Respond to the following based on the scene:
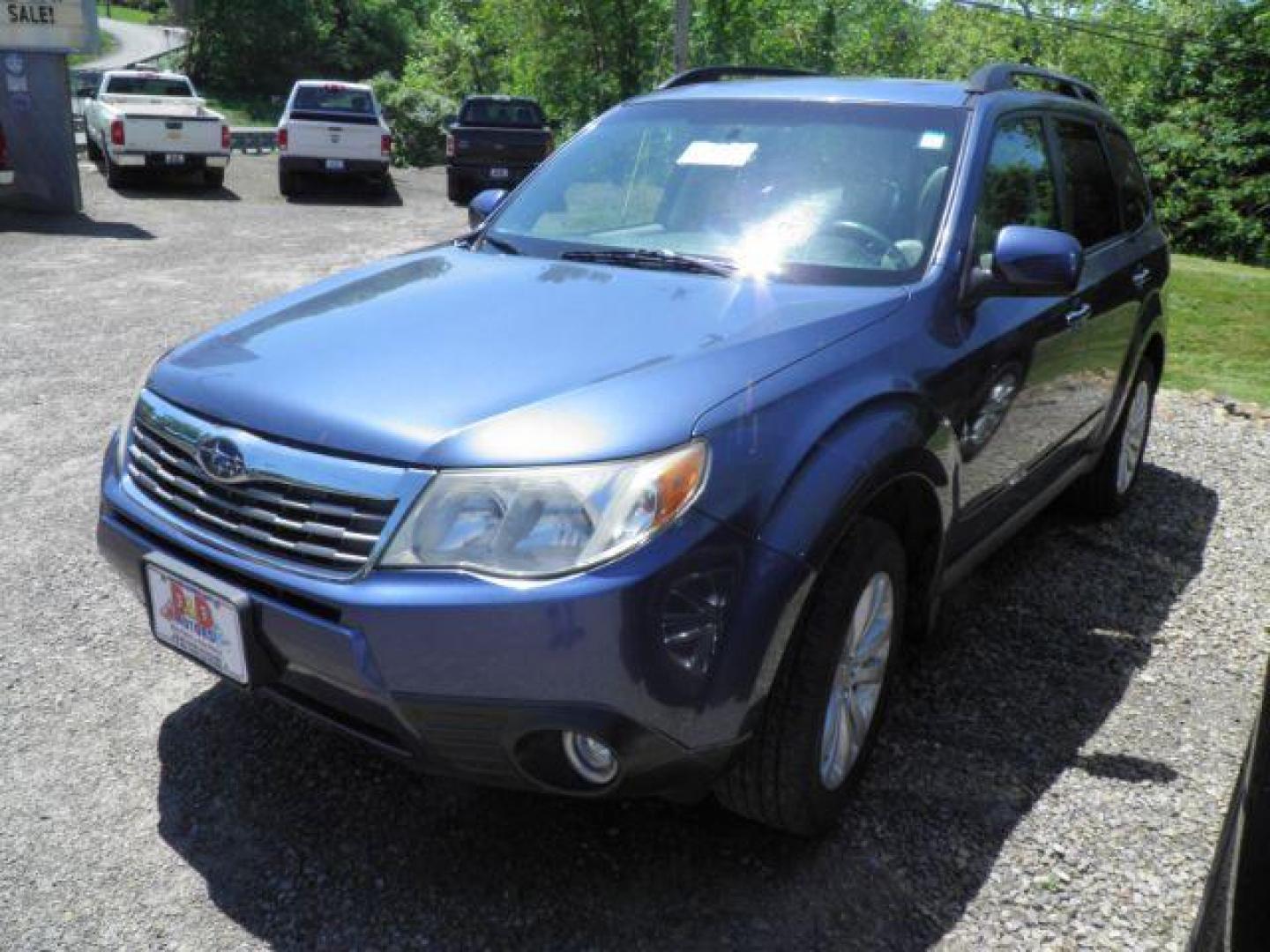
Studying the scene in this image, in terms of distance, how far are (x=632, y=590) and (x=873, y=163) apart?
1.82 meters

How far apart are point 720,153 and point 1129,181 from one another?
7.42 ft

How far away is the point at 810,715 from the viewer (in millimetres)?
2516

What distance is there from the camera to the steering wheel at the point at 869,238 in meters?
3.21

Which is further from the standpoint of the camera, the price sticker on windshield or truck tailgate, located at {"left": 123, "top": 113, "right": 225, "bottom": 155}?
truck tailgate, located at {"left": 123, "top": 113, "right": 225, "bottom": 155}

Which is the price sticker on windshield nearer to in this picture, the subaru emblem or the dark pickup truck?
the subaru emblem

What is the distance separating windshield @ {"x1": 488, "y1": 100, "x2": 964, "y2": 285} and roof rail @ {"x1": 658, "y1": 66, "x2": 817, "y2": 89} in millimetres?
513

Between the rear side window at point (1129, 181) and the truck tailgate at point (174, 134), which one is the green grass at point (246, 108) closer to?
the truck tailgate at point (174, 134)

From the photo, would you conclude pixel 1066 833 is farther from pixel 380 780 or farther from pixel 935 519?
pixel 380 780

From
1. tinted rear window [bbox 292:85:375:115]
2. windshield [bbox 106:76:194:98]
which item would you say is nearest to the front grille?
tinted rear window [bbox 292:85:375:115]

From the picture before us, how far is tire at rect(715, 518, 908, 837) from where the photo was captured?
8.21 feet

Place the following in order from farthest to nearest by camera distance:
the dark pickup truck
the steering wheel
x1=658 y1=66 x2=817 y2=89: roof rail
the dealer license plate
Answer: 1. the dark pickup truck
2. x1=658 y1=66 x2=817 y2=89: roof rail
3. the steering wheel
4. the dealer license plate

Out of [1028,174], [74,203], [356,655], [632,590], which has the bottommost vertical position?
[74,203]

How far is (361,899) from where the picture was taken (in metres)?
2.62

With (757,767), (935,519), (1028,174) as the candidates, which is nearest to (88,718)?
(757,767)
